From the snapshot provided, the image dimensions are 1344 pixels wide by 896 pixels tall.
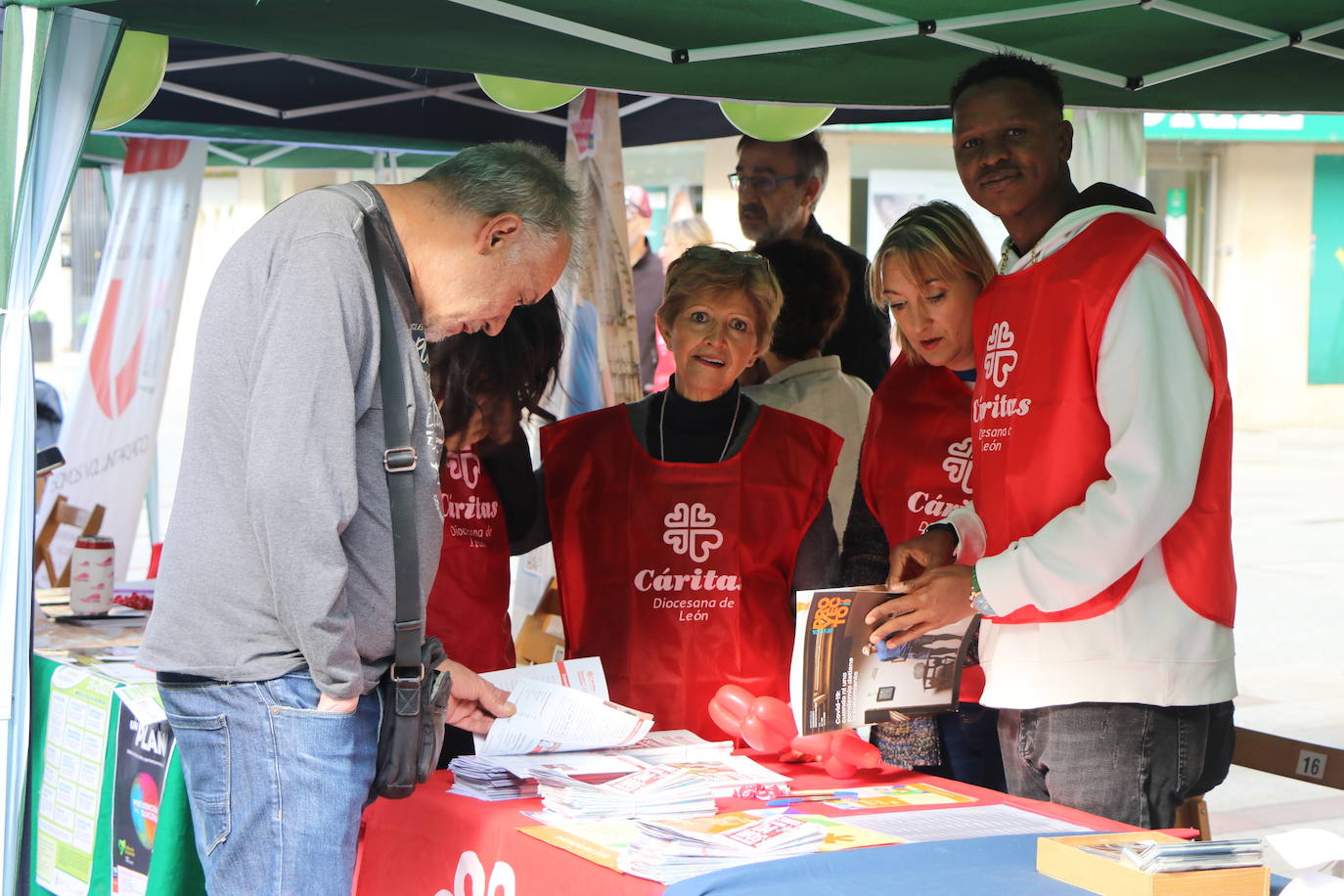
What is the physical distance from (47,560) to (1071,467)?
347cm

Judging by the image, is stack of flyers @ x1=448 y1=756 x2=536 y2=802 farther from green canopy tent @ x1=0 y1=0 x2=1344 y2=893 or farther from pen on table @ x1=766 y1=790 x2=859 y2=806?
green canopy tent @ x1=0 y1=0 x2=1344 y2=893

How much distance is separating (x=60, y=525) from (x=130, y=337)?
1.05 meters

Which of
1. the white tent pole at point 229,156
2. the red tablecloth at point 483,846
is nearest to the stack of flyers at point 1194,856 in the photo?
the red tablecloth at point 483,846

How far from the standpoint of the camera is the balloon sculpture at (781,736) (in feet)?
7.57

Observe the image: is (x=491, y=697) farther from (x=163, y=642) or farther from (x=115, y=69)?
(x=115, y=69)

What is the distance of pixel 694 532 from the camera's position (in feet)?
8.99

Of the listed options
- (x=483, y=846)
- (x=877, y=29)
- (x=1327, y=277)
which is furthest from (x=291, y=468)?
(x=1327, y=277)

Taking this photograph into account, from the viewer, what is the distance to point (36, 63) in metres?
2.42

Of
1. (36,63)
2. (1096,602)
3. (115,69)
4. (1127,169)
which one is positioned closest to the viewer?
(1096,602)

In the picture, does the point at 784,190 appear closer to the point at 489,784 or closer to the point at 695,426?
the point at 695,426

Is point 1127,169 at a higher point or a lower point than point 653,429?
higher

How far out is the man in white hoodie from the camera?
1998mm

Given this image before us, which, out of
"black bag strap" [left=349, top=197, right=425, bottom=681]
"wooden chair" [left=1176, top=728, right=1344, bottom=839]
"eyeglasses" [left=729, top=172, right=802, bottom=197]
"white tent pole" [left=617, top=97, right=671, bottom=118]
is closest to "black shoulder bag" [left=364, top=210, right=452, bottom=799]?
"black bag strap" [left=349, top=197, right=425, bottom=681]

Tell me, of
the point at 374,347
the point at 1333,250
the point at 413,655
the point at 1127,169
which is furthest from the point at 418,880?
the point at 1333,250
